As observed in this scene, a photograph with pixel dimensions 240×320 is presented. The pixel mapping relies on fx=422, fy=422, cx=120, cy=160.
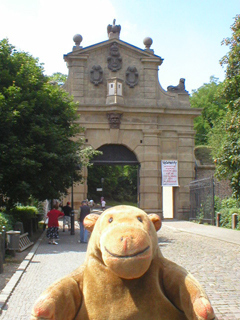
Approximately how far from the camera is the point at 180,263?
10.3m

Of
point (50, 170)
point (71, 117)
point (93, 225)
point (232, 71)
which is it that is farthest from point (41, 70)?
point (93, 225)

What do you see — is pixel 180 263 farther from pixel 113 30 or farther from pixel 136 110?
pixel 113 30

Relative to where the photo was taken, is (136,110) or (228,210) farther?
(136,110)

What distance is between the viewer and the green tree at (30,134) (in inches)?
585

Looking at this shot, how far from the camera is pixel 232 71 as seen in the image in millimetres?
17516

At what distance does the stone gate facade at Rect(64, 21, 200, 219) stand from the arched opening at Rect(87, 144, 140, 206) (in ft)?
2.36

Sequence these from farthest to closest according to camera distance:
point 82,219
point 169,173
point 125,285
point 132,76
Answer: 1. point 132,76
2. point 169,173
3. point 82,219
4. point 125,285

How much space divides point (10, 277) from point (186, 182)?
853 inches

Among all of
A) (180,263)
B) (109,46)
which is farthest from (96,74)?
(180,263)

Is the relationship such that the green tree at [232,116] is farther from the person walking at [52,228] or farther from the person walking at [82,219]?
the person walking at [52,228]

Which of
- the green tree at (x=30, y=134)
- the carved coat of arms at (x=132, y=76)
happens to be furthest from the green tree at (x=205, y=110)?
the green tree at (x=30, y=134)

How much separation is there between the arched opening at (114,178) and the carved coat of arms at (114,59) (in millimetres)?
5579

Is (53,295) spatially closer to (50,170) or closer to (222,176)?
(50,170)

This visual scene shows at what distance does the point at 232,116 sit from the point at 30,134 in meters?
8.02
